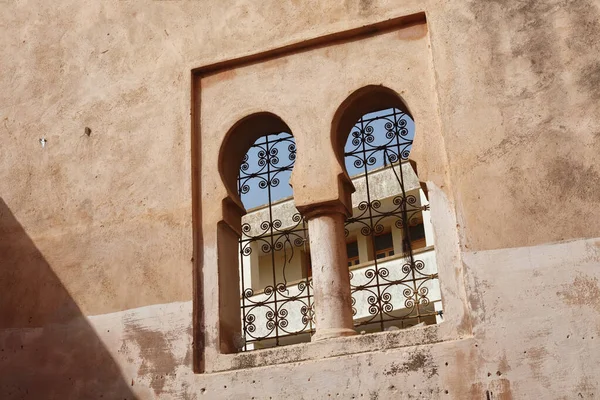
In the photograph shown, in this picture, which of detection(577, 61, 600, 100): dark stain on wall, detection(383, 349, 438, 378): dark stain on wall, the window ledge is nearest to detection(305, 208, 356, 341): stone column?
the window ledge

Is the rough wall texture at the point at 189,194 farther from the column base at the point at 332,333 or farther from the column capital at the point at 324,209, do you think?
the column capital at the point at 324,209

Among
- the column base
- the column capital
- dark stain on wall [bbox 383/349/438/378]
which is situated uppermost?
the column capital

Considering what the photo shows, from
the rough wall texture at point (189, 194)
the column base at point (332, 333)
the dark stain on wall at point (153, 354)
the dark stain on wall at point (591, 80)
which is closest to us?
the rough wall texture at point (189, 194)

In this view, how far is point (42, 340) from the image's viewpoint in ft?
18.9

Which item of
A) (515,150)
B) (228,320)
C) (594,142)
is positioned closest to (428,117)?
(515,150)

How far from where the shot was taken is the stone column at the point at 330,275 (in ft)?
17.0

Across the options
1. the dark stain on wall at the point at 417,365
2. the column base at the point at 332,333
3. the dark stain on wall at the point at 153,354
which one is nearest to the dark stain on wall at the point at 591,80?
the dark stain on wall at the point at 417,365

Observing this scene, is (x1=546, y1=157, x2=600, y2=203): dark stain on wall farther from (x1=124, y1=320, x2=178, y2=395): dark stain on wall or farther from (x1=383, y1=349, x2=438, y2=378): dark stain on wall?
(x1=124, y1=320, x2=178, y2=395): dark stain on wall

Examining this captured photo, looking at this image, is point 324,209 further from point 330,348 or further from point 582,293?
point 582,293

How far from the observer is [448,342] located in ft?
15.7

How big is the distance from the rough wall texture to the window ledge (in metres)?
0.07

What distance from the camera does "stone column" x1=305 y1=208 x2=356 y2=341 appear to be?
5.19m

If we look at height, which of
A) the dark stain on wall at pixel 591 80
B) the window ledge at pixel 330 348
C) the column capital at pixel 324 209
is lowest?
the window ledge at pixel 330 348

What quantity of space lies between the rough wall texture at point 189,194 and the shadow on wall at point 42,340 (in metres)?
0.01
